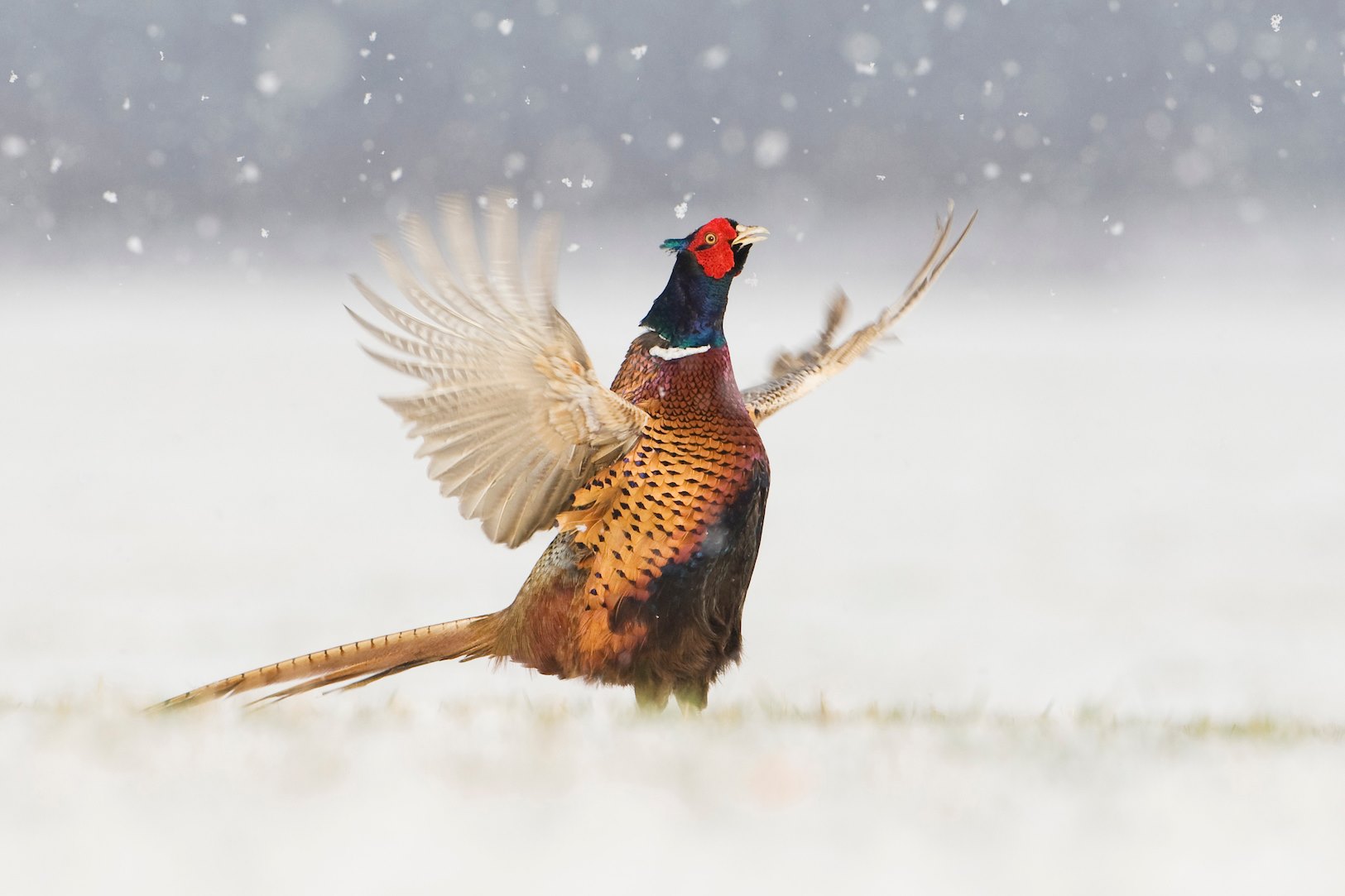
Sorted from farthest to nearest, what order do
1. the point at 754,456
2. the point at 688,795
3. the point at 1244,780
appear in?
the point at 754,456 < the point at 1244,780 < the point at 688,795

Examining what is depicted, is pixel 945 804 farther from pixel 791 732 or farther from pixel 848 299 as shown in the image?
pixel 848 299

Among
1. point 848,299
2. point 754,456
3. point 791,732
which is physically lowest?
point 791,732

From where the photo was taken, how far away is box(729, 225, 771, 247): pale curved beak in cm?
403

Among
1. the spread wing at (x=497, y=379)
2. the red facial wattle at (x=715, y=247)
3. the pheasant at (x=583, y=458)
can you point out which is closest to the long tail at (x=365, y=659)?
the pheasant at (x=583, y=458)

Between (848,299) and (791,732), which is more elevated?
(848,299)

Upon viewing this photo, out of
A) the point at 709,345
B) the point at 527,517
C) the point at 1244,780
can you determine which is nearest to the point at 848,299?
the point at 709,345

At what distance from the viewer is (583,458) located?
3.91 m

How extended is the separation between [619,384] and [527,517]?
1.67ft

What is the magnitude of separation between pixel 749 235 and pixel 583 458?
84 cm

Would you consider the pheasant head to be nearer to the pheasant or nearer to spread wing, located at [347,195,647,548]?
the pheasant

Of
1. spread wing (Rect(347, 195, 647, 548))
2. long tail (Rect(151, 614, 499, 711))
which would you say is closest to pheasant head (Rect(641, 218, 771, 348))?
spread wing (Rect(347, 195, 647, 548))

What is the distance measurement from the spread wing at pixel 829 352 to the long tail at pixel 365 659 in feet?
4.03

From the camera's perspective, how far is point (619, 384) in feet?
13.5

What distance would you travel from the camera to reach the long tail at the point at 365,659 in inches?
162
